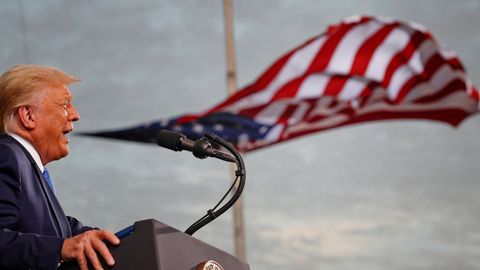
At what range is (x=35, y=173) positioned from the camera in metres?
2.66

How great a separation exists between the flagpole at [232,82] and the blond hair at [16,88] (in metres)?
12.3

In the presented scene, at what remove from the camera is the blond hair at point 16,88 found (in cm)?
272

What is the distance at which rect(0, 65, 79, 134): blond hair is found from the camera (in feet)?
8.94

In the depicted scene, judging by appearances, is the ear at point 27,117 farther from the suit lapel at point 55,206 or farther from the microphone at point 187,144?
the microphone at point 187,144

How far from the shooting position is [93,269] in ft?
7.84

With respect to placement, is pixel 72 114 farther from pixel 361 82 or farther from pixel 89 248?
pixel 361 82

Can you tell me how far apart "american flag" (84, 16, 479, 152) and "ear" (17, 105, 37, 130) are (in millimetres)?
11237

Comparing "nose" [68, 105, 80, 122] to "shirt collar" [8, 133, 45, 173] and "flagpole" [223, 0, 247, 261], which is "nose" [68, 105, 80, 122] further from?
"flagpole" [223, 0, 247, 261]

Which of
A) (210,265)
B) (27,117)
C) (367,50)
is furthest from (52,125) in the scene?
(367,50)

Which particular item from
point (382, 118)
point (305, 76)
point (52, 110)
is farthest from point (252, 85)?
point (52, 110)

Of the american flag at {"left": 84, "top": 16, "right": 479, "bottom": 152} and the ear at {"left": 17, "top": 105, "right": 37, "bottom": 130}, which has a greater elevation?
the ear at {"left": 17, "top": 105, "right": 37, "bottom": 130}

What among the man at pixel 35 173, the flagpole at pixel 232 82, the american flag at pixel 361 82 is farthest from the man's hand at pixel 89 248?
the flagpole at pixel 232 82

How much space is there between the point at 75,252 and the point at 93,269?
0.22 ft

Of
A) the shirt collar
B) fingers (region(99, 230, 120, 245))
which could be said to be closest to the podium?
fingers (region(99, 230, 120, 245))
